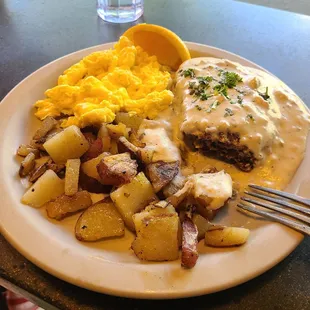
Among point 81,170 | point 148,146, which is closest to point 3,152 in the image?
point 81,170

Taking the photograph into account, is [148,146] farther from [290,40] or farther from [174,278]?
[290,40]

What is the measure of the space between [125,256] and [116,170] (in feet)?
0.93

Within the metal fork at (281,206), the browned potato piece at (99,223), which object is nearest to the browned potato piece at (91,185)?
the browned potato piece at (99,223)

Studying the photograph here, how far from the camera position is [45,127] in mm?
1721

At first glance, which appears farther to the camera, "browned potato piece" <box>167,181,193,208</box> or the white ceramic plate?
"browned potato piece" <box>167,181,193,208</box>

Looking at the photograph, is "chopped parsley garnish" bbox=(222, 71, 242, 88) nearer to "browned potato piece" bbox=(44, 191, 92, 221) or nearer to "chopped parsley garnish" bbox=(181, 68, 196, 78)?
"chopped parsley garnish" bbox=(181, 68, 196, 78)

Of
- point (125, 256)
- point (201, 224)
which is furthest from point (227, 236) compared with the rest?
point (125, 256)

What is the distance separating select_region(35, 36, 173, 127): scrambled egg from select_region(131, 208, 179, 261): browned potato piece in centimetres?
54

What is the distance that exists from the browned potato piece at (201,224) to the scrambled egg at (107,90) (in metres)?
0.56

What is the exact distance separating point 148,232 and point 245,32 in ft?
6.29

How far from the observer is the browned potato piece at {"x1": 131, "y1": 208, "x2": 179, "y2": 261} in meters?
1.28

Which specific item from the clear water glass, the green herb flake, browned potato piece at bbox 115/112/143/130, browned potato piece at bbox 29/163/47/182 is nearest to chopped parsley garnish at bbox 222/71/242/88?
the green herb flake

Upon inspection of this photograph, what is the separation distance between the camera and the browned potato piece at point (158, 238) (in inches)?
50.5

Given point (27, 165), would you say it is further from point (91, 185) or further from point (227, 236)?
point (227, 236)
